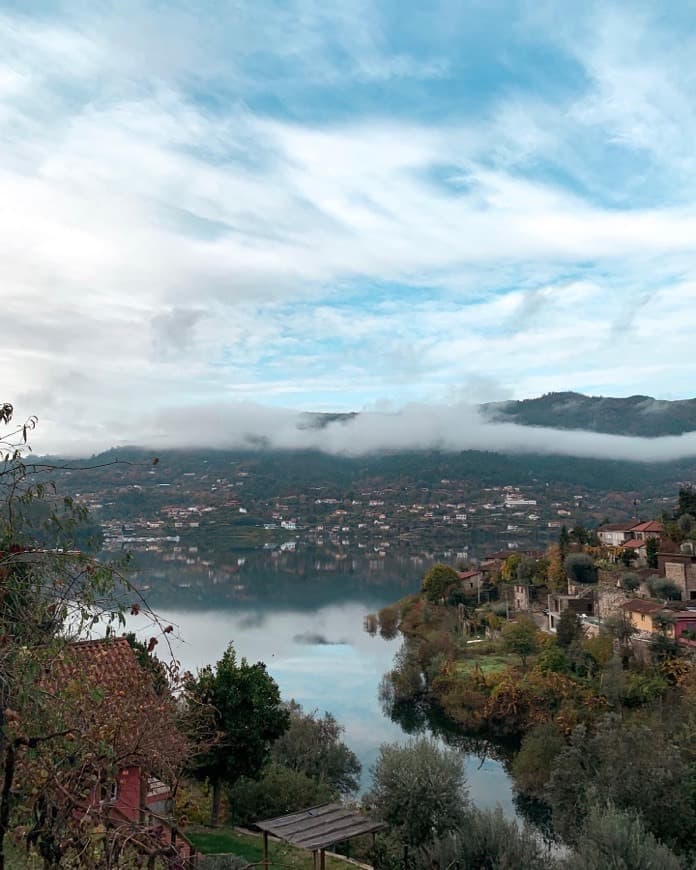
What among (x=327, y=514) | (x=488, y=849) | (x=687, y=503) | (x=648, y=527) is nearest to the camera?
(x=488, y=849)

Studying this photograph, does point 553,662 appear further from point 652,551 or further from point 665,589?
point 652,551

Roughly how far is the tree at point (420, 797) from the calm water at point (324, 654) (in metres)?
4.10

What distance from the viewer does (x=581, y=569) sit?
27.3m

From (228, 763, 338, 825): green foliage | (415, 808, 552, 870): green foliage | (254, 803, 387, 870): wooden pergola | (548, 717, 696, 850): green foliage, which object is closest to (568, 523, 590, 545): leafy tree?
(548, 717, 696, 850): green foliage

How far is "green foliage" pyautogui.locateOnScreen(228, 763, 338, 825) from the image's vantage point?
434 inches

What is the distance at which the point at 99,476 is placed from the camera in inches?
3755

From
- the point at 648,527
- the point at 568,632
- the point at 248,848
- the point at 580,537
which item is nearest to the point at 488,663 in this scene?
the point at 568,632

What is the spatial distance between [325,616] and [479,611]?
12473mm

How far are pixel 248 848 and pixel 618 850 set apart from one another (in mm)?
4691

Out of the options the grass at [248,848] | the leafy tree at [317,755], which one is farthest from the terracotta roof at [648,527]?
the grass at [248,848]

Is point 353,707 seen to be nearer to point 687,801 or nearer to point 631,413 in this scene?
point 687,801

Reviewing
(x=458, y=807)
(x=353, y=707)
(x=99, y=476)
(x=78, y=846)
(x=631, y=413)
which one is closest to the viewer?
(x=78, y=846)

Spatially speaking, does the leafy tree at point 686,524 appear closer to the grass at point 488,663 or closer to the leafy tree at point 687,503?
the leafy tree at point 687,503

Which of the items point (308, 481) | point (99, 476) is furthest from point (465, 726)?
point (308, 481)
